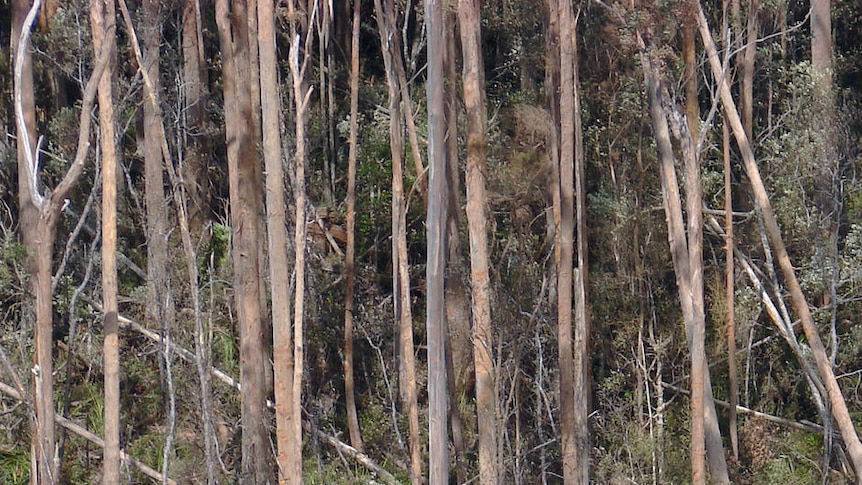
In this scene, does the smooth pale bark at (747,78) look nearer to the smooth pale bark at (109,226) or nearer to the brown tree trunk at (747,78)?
the brown tree trunk at (747,78)

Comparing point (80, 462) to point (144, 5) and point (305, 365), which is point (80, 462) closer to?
point (305, 365)

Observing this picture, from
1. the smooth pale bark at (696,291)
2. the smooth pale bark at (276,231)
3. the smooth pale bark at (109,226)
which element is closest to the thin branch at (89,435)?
the smooth pale bark at (109,226)

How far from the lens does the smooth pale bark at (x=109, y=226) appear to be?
1194cm

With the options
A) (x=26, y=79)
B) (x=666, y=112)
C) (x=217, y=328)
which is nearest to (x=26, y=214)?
(x=26, y=79)

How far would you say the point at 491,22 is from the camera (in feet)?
54.7

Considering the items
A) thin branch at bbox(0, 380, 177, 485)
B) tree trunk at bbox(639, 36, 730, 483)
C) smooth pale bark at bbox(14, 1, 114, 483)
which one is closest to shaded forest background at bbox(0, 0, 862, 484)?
thin branch at bbox(0, 380, 177, 485)

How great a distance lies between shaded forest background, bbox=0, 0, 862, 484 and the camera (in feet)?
49.0

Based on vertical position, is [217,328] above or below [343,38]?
below

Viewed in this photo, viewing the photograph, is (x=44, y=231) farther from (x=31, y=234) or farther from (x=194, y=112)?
(x=194, y=112)

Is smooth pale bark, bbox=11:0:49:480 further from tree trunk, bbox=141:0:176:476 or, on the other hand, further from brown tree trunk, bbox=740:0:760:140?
brown tree trunk, bbox=740:0:760:140

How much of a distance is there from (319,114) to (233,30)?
151 inches

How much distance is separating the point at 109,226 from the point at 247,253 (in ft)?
7.47

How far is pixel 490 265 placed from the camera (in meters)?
15.7

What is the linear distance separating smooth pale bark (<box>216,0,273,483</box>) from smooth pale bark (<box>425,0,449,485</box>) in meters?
3.73
